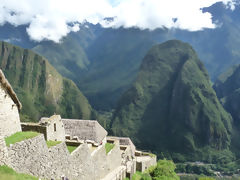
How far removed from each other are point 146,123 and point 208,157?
48.0 meters

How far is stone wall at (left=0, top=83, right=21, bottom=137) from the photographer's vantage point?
48.3ft

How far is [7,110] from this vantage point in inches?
607

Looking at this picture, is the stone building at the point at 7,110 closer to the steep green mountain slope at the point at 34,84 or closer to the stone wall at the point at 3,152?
the stone wall at the point at 3,152

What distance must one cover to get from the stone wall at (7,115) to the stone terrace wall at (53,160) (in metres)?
1.61

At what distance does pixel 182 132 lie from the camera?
173500mm

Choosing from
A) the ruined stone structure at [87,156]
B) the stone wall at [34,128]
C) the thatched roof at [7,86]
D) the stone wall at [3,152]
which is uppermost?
the thatched roof at [7,86]

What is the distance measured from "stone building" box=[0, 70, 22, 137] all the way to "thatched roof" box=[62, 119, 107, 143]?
788 inches

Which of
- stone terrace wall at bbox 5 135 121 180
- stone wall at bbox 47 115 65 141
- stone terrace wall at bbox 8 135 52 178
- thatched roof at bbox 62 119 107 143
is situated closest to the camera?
stone terrace wall at bbox 8 135 52 178

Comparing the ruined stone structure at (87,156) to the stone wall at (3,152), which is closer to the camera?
the stone wall at (3,152)

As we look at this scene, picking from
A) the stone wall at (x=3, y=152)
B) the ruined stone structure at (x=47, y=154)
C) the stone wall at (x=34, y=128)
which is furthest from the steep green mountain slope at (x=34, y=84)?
the stone wall at (x=3, y=152)

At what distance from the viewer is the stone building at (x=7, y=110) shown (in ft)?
48.3

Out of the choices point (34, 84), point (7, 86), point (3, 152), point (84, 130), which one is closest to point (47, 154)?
point (3, 152)

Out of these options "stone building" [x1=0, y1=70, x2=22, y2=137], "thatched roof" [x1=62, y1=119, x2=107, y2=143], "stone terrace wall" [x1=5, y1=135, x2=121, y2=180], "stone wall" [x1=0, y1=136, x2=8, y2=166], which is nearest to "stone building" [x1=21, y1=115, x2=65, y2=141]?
"stone terrace wall" [x1=5, y1=135, x2=121, y2=180]

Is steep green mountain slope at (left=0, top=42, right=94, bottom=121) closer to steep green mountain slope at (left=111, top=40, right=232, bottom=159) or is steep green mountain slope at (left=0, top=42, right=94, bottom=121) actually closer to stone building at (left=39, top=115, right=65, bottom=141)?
steep green mountain slope at (left=111, top=40, right=232, bottom=159)
